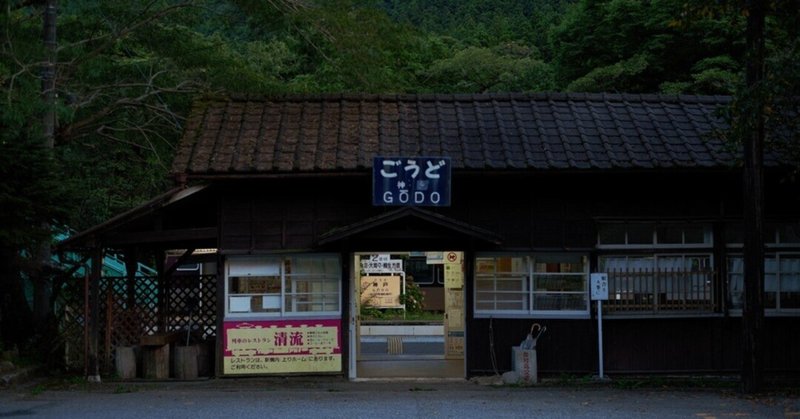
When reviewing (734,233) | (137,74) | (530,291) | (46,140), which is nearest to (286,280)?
(530,291)

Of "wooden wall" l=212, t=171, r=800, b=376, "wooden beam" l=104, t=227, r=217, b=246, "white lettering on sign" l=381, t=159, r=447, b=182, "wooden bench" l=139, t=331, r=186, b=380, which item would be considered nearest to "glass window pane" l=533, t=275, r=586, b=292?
"wooden wall" l=212, t=171, r=800, b=376

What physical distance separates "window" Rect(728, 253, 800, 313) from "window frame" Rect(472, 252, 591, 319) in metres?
2.49

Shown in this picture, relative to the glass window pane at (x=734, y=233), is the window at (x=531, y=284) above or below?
below

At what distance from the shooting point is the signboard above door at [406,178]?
1434cm

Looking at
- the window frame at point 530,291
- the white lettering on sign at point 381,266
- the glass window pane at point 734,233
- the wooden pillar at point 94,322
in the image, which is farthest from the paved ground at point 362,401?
the white lettering on sign at point 381,266

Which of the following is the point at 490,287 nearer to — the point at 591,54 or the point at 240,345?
the point at 240,345

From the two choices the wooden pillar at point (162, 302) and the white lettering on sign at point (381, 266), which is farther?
the white lettering on sign at point (381, 266)

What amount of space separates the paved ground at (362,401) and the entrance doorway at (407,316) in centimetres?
143

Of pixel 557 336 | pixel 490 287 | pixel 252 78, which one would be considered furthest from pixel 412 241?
pixel 252 78

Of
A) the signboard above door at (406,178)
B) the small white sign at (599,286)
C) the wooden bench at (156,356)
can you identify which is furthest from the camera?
the wooden bench at (156,356)

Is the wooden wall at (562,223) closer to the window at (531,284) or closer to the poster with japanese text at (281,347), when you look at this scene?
the window at (531,284)

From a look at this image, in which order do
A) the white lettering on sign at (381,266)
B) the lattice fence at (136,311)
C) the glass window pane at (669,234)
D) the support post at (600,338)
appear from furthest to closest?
1. the white lettering on sign at (381,266)
2. the lattice fence at (136,311)
3. the glass window pane at (669,234)
4. the support post at (600,338)

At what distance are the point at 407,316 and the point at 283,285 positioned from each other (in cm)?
1591

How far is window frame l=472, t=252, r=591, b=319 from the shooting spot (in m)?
15.1
